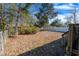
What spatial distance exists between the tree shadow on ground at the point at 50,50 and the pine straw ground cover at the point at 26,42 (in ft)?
0.11

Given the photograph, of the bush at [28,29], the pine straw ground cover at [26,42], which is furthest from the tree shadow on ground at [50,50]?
the bush at [28,29]

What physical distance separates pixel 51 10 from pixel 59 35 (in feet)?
0.91

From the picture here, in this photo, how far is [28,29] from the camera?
4.94 m

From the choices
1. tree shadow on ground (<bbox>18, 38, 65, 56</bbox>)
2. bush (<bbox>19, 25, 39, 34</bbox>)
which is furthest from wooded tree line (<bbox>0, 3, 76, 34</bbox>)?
tree shadow on ground (<bbox>18, 38, 65, 56</bbox>)

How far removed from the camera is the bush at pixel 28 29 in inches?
194

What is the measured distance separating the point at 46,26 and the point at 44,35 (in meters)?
0.10

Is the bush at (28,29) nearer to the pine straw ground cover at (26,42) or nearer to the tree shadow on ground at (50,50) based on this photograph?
the pine straw ground cover at (26,42)

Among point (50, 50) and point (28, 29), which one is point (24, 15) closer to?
point (28, 29)

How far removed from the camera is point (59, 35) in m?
4.95

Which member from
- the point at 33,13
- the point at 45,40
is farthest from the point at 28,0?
the point at 45,40

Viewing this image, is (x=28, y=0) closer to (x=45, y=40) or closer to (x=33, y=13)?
(x=33, y=13)

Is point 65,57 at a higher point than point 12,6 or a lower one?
lower

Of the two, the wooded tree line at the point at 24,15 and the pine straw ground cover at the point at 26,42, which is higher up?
the wooded tree line at the point at 24,15

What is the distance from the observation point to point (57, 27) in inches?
195
